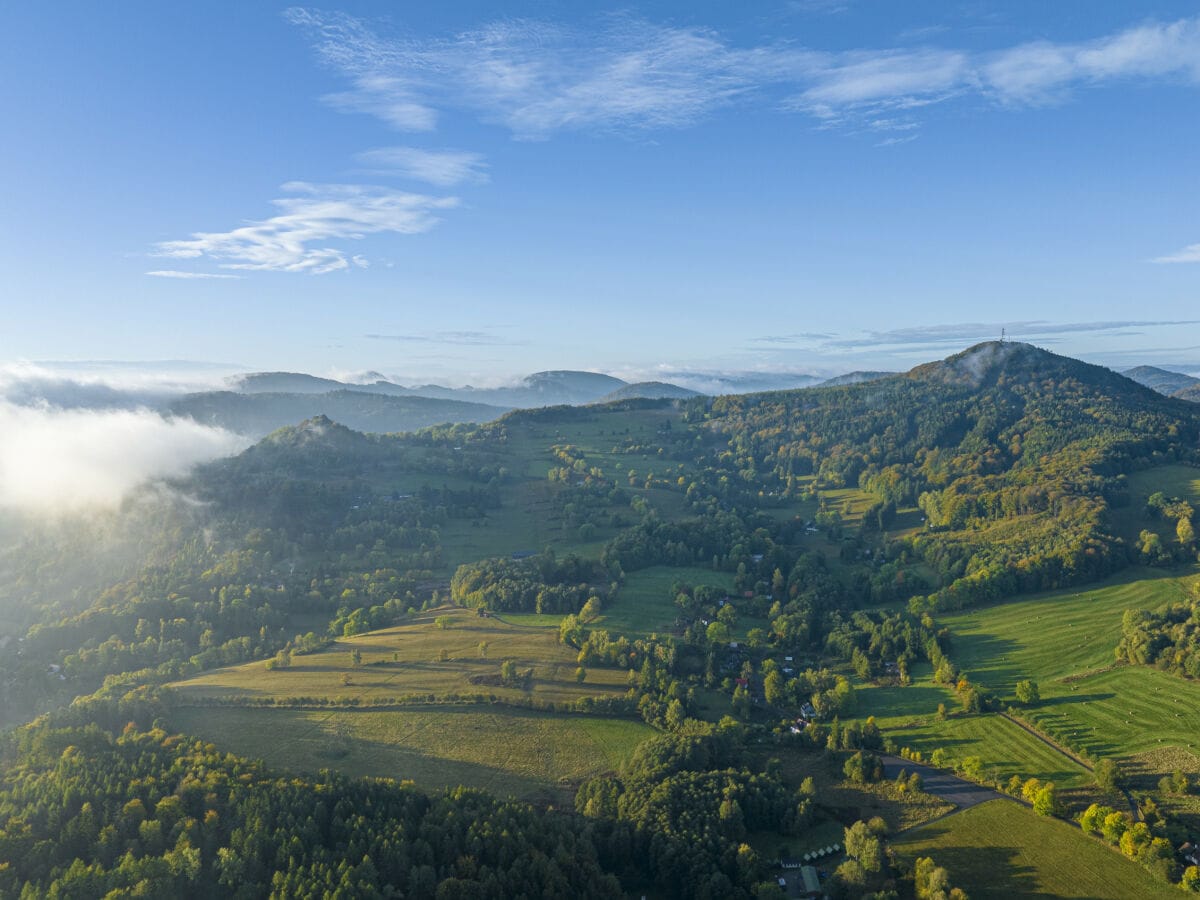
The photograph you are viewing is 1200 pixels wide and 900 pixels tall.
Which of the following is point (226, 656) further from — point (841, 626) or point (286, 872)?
point (841, 626)

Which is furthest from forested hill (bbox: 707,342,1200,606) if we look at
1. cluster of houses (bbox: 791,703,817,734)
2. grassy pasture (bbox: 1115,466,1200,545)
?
cluster of houses (bbox: 791,703,817,734)

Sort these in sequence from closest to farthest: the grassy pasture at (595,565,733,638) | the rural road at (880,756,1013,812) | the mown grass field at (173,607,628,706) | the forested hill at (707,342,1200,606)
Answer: the rural road at (880,756,1013,812) → the mown grass field at (173,607,628,706) → the grassy pasture at (595,565,733,638) → the forested hill at (707,342,1200,606)

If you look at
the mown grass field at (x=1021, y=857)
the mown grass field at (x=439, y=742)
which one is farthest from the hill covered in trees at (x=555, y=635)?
the mown grass field at (x=1021, y=857)

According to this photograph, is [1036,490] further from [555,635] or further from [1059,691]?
[555,635]

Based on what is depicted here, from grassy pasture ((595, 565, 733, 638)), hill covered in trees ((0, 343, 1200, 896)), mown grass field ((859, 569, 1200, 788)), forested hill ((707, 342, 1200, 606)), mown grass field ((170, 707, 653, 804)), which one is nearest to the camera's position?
hill covered in trees ((0, 343, 1200, 896))

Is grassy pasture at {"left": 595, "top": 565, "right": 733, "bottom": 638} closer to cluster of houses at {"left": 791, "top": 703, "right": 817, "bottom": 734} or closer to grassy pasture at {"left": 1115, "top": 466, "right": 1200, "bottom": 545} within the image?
cluster of houses at {"left": 791, "top": 703, "right": 817, "bottom": 734}

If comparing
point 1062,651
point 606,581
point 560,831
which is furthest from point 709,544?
point 560,831
